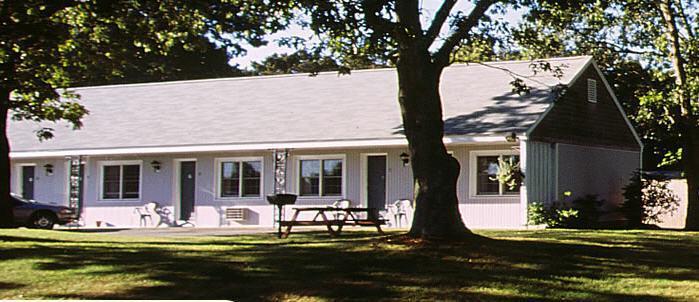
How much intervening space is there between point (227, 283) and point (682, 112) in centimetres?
1739

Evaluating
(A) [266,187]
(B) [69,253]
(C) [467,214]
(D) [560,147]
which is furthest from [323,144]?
(B) [69,253]

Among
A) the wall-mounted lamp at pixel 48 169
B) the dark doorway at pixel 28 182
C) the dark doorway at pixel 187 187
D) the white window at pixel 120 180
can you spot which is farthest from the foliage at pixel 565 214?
the dark doorway at pixel 28 182

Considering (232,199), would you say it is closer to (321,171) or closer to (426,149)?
(321,171)

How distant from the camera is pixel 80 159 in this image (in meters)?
31.1

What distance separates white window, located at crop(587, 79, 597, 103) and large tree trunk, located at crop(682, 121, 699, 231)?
11.4ft

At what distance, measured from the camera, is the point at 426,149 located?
16.1m

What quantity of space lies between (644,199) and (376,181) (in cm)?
838

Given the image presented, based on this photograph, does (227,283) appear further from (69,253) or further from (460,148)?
(460,148)

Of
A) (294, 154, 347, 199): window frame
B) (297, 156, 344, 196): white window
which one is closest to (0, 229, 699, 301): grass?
(294, 154, 347, 199): window frame

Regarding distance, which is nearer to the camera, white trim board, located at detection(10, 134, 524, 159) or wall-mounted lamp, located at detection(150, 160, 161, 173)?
white trim board, located at detection(10, 134, 524, 159)

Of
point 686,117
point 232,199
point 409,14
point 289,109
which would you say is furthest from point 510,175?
point 409,14

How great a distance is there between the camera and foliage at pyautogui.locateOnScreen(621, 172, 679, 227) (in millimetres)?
28609

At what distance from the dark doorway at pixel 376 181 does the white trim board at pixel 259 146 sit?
93 cm

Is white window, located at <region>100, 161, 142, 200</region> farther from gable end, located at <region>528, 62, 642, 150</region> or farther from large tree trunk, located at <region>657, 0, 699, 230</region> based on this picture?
large tree trunk, located at <region>657, 0, 699, 230</region>
